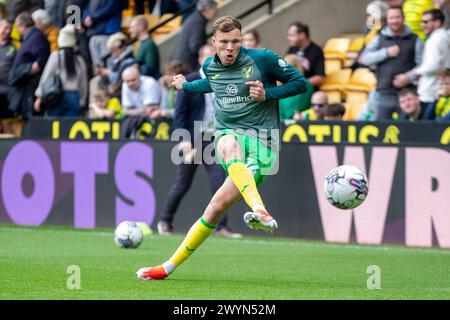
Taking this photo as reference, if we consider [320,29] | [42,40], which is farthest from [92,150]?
[320,29]

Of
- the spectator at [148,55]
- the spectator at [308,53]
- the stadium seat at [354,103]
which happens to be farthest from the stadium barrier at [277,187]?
the spectator at [308,53]

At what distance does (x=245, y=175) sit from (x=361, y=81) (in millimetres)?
8816

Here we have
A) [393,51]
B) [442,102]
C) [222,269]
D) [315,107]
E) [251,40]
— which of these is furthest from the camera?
[251,40]

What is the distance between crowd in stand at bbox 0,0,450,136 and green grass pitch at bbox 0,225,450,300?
2.51m

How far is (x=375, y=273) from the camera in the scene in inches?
414

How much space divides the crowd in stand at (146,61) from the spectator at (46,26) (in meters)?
0.02

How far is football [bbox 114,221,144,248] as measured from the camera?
43.1ft

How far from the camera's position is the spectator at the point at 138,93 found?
1728 cm

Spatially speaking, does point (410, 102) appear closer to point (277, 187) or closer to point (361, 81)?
point (277, 187)

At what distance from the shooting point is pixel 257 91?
9.75m

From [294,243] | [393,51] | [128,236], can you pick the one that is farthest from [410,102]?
[128,236]
